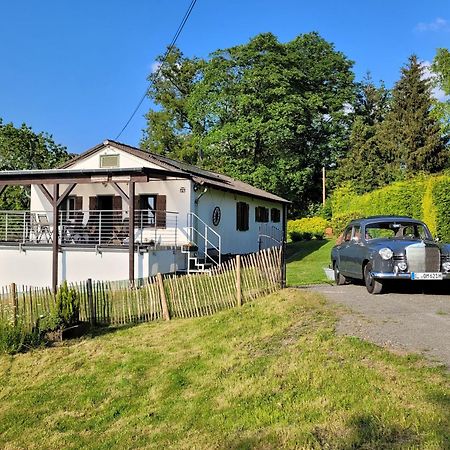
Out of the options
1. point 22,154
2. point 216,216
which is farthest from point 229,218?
point 22,154

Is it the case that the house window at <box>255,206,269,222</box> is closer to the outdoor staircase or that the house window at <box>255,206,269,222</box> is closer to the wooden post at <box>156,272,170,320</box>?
the outdoor staircase

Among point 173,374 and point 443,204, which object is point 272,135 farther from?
point 173,374

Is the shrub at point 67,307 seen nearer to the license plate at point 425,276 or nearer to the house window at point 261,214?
the license plate at point 425,276

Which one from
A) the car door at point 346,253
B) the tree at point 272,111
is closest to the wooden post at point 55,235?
the car door at point 346,253

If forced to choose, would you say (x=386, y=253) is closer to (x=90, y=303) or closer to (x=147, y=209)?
(x=90, y=303)

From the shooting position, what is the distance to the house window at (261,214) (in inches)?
1027

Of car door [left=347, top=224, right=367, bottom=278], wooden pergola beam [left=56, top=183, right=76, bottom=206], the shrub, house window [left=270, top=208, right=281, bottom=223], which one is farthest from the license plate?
house window [left=270, top=208, right=281, bottom=223]

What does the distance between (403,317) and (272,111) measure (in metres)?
30.7

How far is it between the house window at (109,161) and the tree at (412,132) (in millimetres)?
26044

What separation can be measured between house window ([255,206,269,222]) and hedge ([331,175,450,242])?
541cm

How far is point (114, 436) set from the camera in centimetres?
513

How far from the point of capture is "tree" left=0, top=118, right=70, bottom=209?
35.0 metres

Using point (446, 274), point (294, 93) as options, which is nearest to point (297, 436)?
point (446, 274)

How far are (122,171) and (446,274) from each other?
9.54 m
